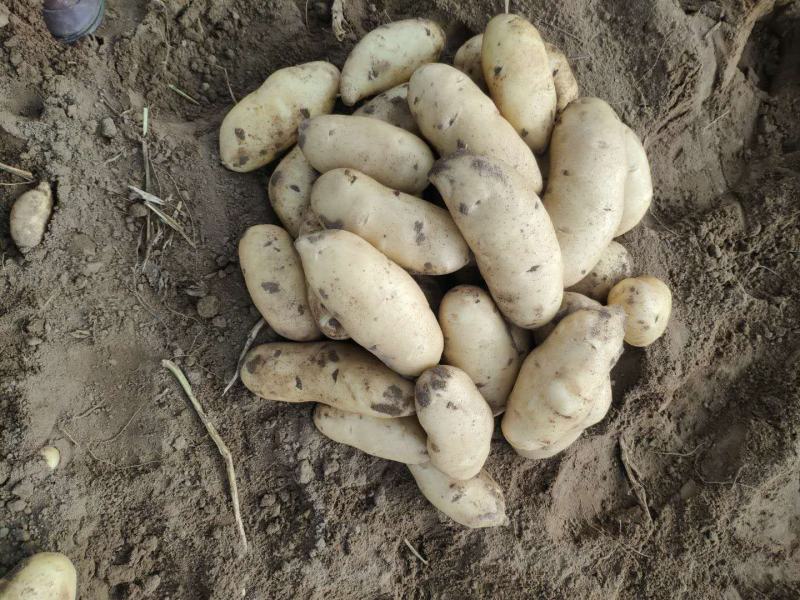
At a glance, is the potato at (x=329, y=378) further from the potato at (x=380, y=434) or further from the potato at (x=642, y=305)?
the potato at (x=642, y=305)

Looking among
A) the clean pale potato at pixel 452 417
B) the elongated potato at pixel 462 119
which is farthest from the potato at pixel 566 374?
the elongated potato at pixel 462 119

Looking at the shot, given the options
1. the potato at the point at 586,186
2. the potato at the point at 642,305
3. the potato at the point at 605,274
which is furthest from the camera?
the potato at the point at 605,274

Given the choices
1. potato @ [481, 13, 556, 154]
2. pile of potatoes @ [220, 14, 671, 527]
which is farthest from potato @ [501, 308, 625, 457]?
potato @ [481, 13, 556, 154]

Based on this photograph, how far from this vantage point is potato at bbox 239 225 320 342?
1812mm

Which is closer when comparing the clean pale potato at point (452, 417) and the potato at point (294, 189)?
the clean pale potato at point (452, 417)

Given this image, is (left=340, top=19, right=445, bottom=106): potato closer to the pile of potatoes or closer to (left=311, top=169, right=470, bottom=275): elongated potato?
the pile of potatoes

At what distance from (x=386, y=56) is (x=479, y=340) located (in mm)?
1033

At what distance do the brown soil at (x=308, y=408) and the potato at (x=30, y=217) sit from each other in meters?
0.05

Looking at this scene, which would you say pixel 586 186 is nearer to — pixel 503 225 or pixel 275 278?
pixel 503 225

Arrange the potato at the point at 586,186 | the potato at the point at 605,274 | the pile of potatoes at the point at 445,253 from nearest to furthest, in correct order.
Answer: the pile of potatoes at the point at 445,253, the potato at the point at 586,186, the potato at the point at 605,274

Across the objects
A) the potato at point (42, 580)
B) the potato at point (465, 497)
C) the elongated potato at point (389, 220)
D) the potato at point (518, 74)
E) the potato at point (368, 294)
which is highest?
the potato at point (518, 74)

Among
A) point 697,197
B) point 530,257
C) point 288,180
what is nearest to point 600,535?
point 530,257

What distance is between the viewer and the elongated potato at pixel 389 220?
5.59 feet

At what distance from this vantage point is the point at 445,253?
1755mm
